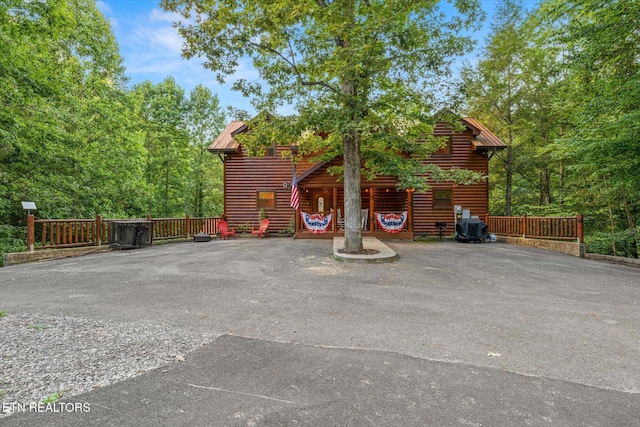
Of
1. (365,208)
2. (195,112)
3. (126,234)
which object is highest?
(195,112)

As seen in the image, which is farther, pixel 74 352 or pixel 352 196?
pixel 352 196

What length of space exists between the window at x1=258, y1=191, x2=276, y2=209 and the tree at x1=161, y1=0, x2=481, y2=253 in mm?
6402

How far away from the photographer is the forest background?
8.17 metres

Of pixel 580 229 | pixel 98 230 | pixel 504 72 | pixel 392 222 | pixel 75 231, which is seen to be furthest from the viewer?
pixel 504 72

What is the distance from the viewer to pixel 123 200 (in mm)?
17406

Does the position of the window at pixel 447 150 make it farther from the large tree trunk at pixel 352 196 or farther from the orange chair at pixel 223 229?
the orange chair at pixel 223 229

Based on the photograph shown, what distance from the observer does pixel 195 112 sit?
26375 millimetres

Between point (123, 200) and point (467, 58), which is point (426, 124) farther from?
point (123, 200)

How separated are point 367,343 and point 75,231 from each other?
10.6 meters

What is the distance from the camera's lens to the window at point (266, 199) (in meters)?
16.1

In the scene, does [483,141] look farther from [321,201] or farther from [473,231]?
[321,201]

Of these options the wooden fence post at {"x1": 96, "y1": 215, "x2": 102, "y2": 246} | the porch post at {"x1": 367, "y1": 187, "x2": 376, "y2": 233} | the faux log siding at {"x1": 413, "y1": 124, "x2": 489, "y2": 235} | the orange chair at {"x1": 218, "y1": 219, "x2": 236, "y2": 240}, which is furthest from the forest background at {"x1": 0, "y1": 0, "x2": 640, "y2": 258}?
the orange chair at {"x1": 218, "y1": 219, "x2": 236, "y2": 240}

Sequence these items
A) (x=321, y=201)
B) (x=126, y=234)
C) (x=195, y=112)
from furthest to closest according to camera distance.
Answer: (x=195, y=112) → (x=321, y=201) → (x=126, y=234)

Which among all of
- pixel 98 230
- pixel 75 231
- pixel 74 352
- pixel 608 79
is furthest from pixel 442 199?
pixel 74 352
